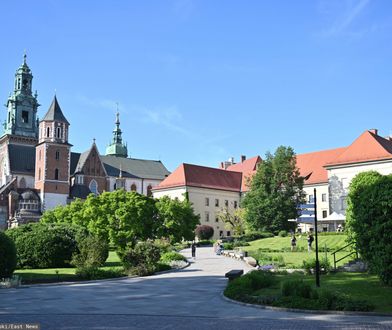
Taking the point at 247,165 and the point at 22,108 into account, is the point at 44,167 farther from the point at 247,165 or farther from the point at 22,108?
the point at 247,165

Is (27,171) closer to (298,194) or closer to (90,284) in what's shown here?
(298,194)

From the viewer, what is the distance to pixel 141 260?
27844 mm

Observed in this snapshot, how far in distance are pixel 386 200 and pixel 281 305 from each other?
504 cm

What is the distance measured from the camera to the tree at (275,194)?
66575mm

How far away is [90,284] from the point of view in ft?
76.9

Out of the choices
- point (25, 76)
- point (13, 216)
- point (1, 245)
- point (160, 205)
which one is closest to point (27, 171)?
point (13, 216)

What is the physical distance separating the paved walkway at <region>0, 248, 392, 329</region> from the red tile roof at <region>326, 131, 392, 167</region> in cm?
4623

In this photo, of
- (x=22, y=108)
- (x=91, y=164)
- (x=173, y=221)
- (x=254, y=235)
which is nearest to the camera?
(x=173, y=221)

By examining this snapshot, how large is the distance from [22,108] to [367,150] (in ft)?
257

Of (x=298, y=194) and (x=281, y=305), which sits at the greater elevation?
(x=298, y=194)

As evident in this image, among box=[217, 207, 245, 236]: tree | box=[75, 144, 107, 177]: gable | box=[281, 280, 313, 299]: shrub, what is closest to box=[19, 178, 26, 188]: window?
box=[75, 144, 107, 177]: gable

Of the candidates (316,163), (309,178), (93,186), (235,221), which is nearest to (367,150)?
(309,178)

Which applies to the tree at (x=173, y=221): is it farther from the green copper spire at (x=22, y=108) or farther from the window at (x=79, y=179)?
the green copper spire at (x=22, y=108)

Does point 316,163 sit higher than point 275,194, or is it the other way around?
point 316,163
